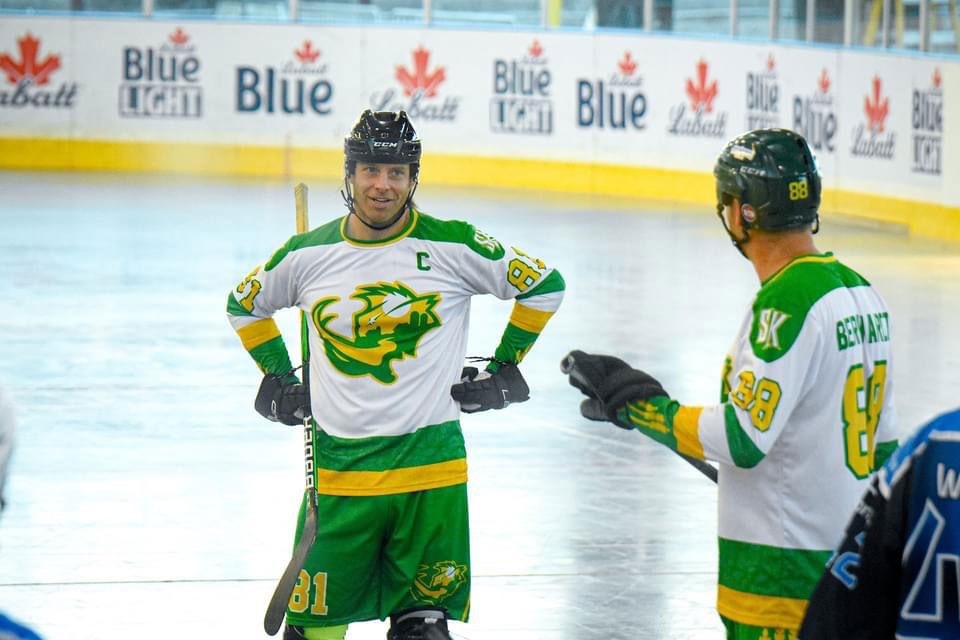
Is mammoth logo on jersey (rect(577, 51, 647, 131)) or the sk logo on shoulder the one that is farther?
mammoth logo on jersey (rect(577, 51, 647, 131))

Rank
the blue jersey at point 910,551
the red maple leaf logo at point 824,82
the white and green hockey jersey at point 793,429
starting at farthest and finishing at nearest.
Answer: the red maple leaf logo at point 824,82
the white and green hockey jersey at point 793,429
the blue jersey at point 910,551

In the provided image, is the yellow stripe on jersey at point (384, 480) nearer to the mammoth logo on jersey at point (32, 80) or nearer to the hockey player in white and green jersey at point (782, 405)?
the hockey player in white and green jersey at point (782, 405)

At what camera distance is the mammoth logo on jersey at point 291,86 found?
82.4 feet

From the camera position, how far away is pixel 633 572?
273 inches

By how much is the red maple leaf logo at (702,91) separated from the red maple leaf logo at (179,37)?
23.6 ft

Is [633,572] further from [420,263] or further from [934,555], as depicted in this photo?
[934,555]

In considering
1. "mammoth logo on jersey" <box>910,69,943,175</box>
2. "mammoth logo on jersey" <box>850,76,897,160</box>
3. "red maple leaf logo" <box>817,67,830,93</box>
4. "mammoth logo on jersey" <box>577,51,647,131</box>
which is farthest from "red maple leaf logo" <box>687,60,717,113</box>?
"mammoth logo on jersey" <box>910,69,943,175</box>

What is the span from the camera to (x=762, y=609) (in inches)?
148

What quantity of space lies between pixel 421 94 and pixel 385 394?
20218mm

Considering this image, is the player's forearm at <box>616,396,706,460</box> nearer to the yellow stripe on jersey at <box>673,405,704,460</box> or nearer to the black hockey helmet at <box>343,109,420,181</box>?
the yellow stripe on jersey at <box>673,405,704,460</box>

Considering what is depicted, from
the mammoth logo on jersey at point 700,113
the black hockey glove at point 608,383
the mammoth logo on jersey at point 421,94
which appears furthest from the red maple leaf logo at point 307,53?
the black hockey glove at point 608,383

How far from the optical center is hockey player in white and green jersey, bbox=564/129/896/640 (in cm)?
359

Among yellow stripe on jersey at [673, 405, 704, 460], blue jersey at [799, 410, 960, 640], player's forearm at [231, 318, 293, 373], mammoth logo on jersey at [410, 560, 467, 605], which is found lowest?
mammoth logo on jersey at [410, 560, 467, 605]

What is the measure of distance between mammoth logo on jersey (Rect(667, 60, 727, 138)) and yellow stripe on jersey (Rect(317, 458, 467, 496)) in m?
18.2
